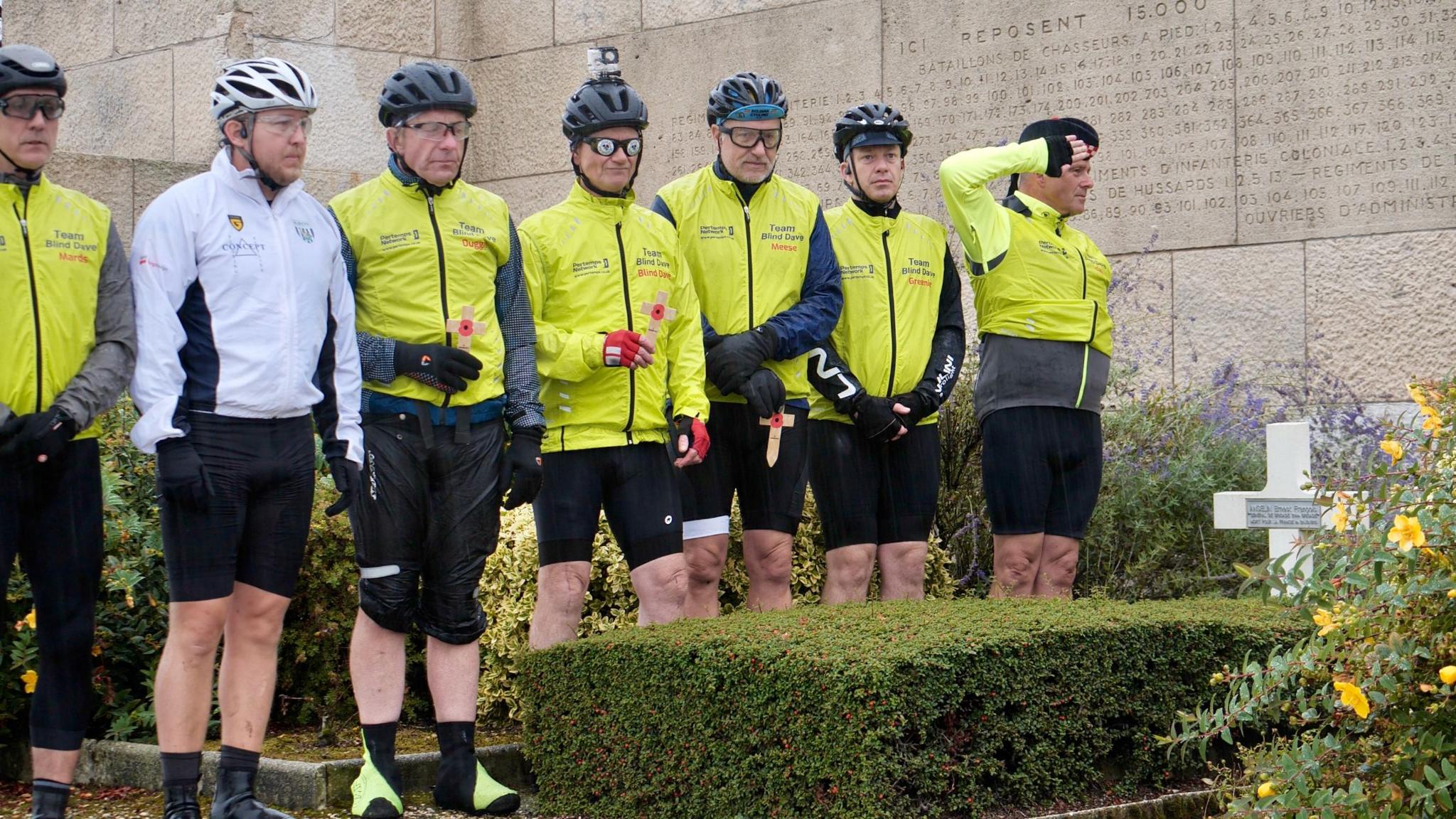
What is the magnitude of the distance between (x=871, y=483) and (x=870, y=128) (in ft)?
4.40

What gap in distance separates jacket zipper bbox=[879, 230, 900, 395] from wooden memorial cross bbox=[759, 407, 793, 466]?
1.62 ft

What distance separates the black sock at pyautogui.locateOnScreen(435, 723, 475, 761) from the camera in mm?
5316

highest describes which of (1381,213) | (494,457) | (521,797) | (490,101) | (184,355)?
(490,101)

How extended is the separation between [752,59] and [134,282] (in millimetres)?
7304

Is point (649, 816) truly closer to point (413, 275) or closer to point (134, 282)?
point (413, 275)

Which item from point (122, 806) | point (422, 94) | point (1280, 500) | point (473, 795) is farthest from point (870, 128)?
point (122, 806)

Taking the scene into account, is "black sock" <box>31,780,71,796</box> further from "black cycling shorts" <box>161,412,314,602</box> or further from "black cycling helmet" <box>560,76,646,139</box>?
"black cycling helmet" <box>560,76,646,139</box>

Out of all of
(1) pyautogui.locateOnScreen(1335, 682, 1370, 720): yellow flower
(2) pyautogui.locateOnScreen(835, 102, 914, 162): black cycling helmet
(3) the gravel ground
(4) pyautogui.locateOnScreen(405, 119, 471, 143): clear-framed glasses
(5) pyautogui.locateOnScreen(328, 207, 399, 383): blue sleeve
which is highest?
(2) pyautogui.locateOnScreen(835, 102, 914, 162): black cycling helmet

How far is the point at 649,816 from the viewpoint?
204 inches

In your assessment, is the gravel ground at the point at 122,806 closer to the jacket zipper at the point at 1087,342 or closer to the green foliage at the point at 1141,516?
the jacket zipper at the point at 1087,342

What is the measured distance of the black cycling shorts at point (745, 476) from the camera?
6.00 metres

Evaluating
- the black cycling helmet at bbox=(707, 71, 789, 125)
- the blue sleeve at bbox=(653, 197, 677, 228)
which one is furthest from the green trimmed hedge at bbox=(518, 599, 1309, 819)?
the black cycling helmet at bbox=(707, 71, 789, 125)

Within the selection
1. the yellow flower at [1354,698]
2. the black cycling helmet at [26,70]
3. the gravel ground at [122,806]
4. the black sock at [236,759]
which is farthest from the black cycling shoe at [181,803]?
the yellow flower at [1354,698]

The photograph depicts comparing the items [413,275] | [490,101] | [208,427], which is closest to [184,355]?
[208,427]
